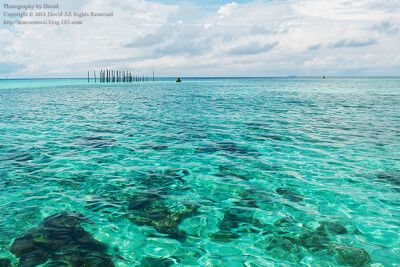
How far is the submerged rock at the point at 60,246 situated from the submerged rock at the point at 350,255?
13.3ft

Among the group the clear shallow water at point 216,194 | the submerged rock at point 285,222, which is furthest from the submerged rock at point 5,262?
the submerged rock at point 285,222

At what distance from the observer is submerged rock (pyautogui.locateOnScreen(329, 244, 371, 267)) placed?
4.63 metres

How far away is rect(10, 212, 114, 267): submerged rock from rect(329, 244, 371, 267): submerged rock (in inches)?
160

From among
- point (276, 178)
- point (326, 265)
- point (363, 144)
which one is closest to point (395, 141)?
point (363, 144)

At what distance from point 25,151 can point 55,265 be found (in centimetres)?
866

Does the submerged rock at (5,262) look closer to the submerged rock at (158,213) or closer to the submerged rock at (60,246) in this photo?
the submerged rock at (60,246)

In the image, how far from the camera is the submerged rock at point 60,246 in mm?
4593

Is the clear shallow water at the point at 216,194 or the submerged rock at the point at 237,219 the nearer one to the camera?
the clear shallow water at the point at 216,194

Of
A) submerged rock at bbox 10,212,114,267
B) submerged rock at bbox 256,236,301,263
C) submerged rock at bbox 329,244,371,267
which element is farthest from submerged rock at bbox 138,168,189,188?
submerged rock at bbox 329,244,371,267

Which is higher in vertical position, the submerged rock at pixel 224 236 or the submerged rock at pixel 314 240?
the submerged rock at pixel 314 240

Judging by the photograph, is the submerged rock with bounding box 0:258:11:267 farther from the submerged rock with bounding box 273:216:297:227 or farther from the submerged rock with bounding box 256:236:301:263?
the submerged rock with bounding box 273:216:297:227

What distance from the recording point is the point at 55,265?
4.44m

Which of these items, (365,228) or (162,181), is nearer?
(365,228)

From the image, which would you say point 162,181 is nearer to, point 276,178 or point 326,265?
point 276,178
